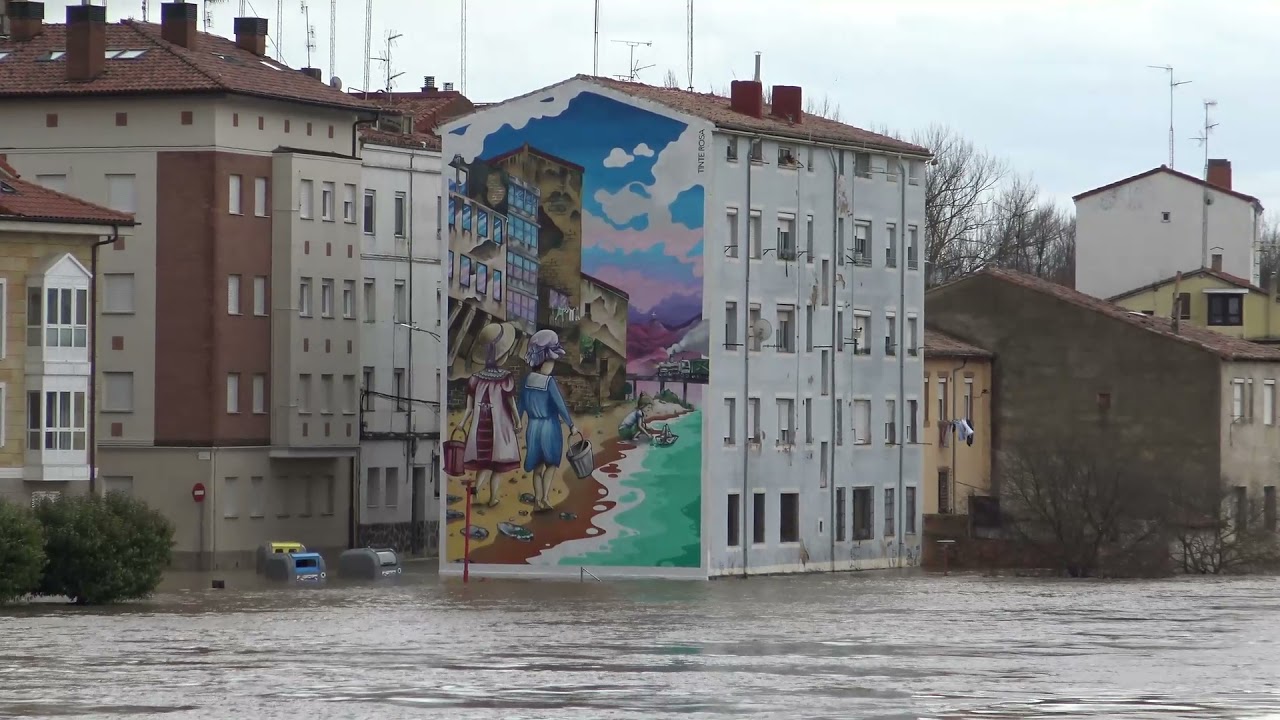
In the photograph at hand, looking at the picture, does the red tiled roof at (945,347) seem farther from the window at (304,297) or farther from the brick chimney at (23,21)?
the brick chimney at (23,21)

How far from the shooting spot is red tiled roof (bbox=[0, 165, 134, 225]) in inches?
2842

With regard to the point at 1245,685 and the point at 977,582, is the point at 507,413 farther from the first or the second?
the point at 1245,685

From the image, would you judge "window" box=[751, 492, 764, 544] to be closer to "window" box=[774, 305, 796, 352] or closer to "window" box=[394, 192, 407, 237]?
"window" box=[774, 305, 796, 352]

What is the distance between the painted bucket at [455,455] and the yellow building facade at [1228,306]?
42.9 meters

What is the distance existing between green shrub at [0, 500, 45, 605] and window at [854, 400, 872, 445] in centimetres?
4014

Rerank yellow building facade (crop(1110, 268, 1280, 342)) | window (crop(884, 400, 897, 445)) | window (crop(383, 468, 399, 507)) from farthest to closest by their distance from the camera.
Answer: yellow building facade (crop(1110, 268, 1280, 342)), window (crop(383, 468, 399, 507)), window (crop(884, 400, 897, 445))

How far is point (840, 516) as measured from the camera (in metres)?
89.6

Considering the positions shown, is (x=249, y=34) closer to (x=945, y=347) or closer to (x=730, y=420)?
(x=730, y=420)

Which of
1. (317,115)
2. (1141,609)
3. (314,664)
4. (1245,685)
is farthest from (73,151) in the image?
(1245,685)

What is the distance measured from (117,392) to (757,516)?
20870 mm

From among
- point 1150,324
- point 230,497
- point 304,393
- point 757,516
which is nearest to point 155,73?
point 304,393

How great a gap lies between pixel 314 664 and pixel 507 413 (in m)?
42.0

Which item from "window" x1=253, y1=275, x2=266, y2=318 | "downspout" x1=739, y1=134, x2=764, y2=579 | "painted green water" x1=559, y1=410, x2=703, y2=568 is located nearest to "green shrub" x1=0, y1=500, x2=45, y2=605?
"painted green water" x1=559, y1=410, x2=703, y2=568

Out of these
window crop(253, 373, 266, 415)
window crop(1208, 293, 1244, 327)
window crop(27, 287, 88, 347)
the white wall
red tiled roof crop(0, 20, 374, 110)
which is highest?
red tiled roof crop(0, 20, 374, 110)
